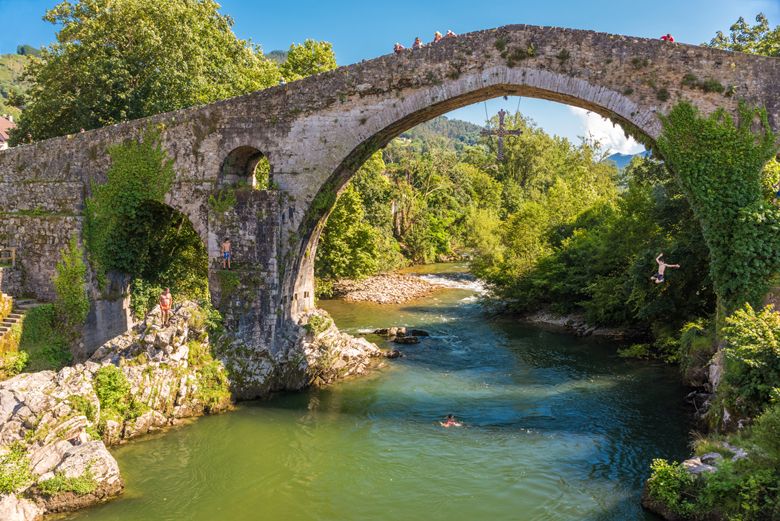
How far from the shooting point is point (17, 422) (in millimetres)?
9625

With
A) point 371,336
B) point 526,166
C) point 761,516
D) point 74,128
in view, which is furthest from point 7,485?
point 526,166

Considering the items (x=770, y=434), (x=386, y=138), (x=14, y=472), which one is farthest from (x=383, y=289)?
(x=770, y=434)

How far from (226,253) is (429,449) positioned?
645 cm

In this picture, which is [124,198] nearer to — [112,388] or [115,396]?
[112,388]

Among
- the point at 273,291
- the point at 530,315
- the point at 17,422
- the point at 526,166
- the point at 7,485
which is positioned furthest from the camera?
the point at 526,166

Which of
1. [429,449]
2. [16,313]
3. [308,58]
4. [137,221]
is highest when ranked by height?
[308,58]

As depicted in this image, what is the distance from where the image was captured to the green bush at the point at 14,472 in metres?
8.57

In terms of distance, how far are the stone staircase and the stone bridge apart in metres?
0.41

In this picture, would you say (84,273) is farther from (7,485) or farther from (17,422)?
(7,485)

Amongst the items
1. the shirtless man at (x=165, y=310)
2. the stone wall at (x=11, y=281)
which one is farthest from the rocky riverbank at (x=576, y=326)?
the stone wall at (x=11, y=281)

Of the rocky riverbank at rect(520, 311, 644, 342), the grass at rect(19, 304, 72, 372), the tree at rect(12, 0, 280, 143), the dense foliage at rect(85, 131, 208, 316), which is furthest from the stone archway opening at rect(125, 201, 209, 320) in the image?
the rocky riverbank at rect(520, 311, 644, 342)

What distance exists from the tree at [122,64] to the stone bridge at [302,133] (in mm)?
3829

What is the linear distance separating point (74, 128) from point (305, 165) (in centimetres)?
1149

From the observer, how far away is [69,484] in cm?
895
